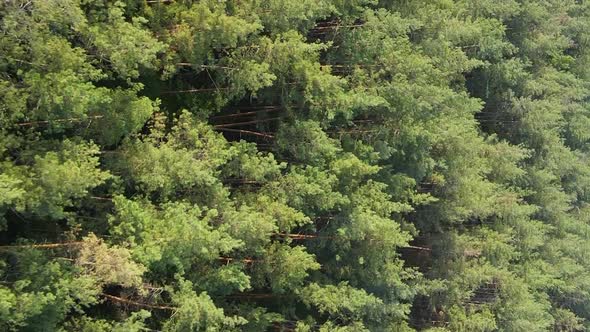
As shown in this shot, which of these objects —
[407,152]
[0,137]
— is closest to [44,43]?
[0,137]

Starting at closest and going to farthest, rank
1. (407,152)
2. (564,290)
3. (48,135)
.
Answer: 1. (48,135)
2. (407,152)
3. (564,290)

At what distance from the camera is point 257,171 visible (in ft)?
41.2

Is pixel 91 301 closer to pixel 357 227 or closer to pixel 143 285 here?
pixel 143 285

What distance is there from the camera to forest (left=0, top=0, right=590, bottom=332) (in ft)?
30.8

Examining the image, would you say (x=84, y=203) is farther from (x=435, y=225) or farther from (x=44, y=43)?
(x=435, y=225)

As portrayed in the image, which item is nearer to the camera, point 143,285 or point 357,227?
point 143,285

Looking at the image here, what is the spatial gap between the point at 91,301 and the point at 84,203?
2.07m

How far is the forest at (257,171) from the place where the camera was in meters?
9.38

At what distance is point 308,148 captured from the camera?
13.7m

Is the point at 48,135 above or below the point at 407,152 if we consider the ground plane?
above

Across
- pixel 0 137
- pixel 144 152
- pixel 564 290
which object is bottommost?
pixel 564 290

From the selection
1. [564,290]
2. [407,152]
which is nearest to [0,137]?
[407,152]

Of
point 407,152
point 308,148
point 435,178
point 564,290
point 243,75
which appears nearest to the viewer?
Answer: point 243,75

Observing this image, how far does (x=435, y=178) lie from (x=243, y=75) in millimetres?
8618
